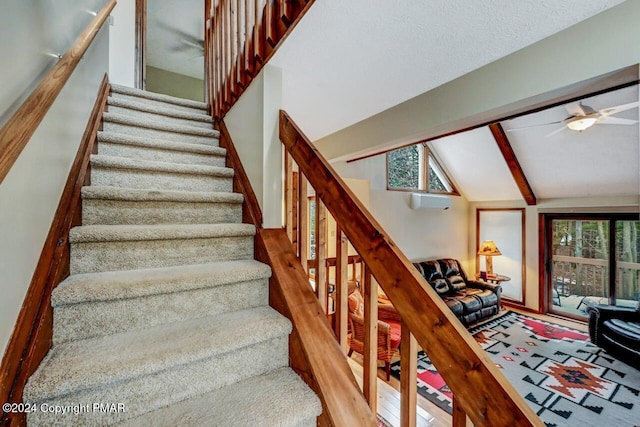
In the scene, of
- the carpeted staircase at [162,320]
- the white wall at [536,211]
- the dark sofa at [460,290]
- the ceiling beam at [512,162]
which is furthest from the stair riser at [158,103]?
the white wall at [536,211]

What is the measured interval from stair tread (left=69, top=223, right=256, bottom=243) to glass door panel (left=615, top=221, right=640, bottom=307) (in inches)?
259

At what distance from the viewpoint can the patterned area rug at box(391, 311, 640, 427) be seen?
109 inches

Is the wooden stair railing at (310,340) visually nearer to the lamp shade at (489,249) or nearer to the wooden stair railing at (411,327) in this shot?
the wooden stair railing at (411,327)

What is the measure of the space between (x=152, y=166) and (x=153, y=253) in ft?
2.11

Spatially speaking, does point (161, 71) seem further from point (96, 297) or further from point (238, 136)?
point (96, 297)

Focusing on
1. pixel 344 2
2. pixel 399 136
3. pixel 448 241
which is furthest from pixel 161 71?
pixel 448 241

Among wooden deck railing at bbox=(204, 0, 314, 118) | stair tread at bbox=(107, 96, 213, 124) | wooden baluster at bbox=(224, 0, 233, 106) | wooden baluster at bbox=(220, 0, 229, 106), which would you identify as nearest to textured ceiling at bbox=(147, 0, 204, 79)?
wooden deck railing at bbox=(204, 0, 314, 118)

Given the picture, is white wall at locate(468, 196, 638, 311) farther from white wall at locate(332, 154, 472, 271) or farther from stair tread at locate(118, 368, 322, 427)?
stair tread at locate(118, 368, 322, 427)

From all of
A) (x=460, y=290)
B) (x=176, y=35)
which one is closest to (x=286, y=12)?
(x=176, y=35)

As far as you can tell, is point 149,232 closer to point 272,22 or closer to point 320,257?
point 320,257

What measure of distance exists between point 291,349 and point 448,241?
240 inches

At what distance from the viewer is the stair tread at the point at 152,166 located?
1.58 m

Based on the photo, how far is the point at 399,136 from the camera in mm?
2768

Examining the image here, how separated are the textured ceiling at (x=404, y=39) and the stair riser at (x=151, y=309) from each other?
1.32 metres
